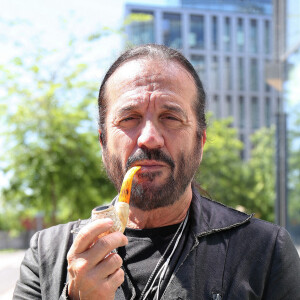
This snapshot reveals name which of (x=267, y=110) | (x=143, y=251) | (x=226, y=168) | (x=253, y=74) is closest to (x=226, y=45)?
(x=253, y=74)

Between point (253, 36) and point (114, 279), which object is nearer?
point (114, 279)

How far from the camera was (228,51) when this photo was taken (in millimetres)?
54250

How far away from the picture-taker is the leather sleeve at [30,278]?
207 centimetres

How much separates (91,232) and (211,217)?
2.32 feet

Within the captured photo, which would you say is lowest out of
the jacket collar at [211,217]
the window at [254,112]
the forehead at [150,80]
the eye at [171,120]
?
the window at [254,112]

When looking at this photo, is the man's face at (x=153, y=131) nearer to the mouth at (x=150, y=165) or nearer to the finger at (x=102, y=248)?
the mouth at (x=150, y=165)

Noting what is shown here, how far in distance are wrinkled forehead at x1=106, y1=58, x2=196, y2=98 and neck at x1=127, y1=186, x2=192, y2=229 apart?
468 millimetres

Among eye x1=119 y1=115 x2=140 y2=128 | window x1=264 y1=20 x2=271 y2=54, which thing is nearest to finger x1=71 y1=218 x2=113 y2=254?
eye x1=119 y1=115 x2=140 y2=128

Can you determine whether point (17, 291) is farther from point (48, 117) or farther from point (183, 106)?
point (48, 117)

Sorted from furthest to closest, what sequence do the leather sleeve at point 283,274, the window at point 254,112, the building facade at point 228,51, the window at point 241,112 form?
the window at point 254,112
the window at point 241,112
the building facade at point 228,51
the leather sleeve at point 283,274

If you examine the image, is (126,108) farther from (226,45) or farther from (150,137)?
(226,45)

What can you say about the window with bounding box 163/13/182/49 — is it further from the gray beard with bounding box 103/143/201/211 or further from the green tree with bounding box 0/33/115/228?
the gray beard with bounding box 103/143/201/211

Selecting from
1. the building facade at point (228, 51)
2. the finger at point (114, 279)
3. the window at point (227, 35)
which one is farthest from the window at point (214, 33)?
the finger at point (114, 279)

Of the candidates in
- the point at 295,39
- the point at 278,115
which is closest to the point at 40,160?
the point at 278,115
